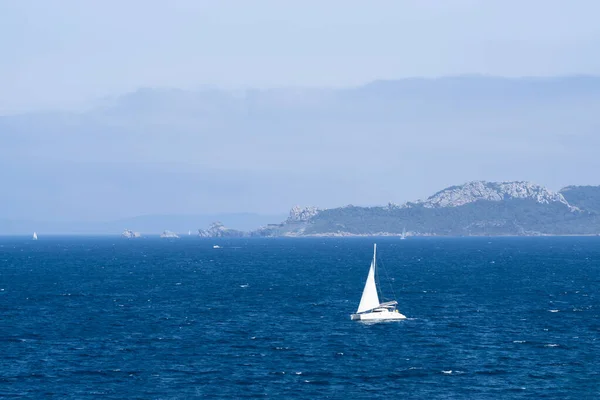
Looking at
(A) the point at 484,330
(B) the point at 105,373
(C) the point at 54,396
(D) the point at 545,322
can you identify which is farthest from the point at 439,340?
(C) the point at 54,396

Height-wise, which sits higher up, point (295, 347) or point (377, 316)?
point (377, 316)

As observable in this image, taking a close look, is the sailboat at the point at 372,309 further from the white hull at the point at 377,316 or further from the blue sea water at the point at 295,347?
the blue sea water at the point at 295,347

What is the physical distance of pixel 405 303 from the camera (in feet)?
505

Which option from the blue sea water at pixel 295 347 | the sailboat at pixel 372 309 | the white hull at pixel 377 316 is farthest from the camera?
the white hull at pixel 377 316

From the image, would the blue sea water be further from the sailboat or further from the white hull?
the sailboat

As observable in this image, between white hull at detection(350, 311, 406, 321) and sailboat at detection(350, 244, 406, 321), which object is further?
white hull at detection(350, 311, 406, 321)

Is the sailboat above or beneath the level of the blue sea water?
above

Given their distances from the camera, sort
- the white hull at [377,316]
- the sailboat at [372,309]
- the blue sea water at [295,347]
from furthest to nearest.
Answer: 1. the white hull at [377,316]
2. the sailboat at [372,309]
3. the blue sea water at [295,347]

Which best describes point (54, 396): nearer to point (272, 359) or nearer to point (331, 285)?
point (272, 359)

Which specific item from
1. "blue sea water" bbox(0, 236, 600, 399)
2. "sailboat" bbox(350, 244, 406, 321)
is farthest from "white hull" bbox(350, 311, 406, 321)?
"blue sea water" bbox(0, 236, 600, 399)

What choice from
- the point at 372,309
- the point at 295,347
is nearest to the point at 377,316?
the point at 372,309

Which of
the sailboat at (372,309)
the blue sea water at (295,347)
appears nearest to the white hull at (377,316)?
the sailboat at (372,309)

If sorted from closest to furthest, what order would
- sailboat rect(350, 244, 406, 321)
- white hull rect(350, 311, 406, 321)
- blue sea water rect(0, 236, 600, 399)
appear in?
blue sea water rect(0, 236, 600, 399) < sailboat rect(350, 244, 406, 321) < white hull rect(350, 311, 406, 321)

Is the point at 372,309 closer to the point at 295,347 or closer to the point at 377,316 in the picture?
the point at 377,316
